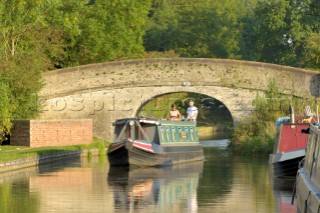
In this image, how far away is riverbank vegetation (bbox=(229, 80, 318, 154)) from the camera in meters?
33.8

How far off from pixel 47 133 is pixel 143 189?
12.3 meters

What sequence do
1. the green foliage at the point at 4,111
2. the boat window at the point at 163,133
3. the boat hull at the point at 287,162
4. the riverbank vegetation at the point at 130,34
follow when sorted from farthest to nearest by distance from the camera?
the riverbank vegetation at the point at 130,34 → the green foliage at the point at 4,111 → the boat window at the point at 163,133 → the boat hull at the point at 287,162

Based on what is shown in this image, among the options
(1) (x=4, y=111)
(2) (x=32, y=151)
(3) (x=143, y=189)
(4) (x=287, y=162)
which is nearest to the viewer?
(3) (x=143, y=189)

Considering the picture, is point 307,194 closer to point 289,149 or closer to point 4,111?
point 289,149

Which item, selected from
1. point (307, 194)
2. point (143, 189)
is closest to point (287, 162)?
point (143, 189)

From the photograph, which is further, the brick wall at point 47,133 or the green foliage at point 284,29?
the green foliage at point 284,29

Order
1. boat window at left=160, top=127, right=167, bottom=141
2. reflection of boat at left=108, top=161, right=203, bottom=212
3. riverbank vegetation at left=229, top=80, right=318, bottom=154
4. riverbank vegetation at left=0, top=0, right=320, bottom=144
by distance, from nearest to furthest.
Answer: reflection of boat at left=108, top=161, right=203, bottom=212
boat window at left=160, top=127, right=167, bottom=141
riverbank vegetation at left=0, top=0, right=320, bottom=144
riverbank vegetation at left=229, top=80, right=318, bottom=154

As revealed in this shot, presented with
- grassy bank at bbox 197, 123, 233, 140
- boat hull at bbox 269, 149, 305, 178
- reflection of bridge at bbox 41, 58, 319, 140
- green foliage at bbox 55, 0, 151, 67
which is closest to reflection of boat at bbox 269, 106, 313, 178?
boat hull at bbox 269, 149, 305, 178

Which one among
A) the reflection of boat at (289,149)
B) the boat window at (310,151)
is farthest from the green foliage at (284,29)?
the boat window at (310,151)

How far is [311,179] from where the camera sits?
13.5m

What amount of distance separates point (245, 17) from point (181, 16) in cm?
688

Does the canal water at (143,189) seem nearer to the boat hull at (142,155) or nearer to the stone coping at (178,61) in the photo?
the boat hull at (142,155)

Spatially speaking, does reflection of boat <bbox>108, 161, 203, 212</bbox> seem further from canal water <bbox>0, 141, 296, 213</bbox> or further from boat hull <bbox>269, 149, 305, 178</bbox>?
boat hull <bbox>269, 149, 305, 178</bbox>

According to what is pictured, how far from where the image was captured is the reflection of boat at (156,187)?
54.6ft
